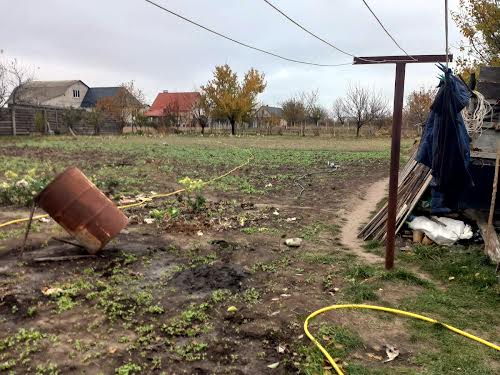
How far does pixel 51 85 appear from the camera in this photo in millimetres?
67750

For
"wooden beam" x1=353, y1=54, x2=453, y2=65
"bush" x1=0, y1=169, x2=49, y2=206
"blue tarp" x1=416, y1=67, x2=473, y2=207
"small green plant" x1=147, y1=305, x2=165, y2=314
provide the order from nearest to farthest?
"small green plant" x1=147, y1=305, x2=165, y2=314 → "wooden beam" x1=353, y1=54, x2=453, y2=65 → "blue tarp" x1=416, y1=67, x2=473, y2=207 → "bush" x1=0, y1=169, x2=49, y2=206

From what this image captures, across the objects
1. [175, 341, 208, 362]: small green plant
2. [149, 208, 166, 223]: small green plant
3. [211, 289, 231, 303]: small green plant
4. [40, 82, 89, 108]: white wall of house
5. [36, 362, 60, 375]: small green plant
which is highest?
[40, 82, 89, 108]: white wall of house

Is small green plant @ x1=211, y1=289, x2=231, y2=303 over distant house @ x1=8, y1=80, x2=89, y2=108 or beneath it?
beneath

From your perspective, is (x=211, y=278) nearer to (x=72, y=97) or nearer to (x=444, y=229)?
(x=444, y=229)

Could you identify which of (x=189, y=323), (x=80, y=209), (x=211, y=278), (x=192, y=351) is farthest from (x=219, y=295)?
(x=80, y=209)

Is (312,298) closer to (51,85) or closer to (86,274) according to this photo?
(86,274)

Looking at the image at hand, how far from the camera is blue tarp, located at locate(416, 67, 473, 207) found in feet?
20.4

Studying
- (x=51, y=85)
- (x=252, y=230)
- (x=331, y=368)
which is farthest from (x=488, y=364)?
(x=51, y=85)

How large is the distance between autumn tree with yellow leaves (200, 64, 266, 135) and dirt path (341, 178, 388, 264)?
118 feet

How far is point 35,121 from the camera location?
108 ft

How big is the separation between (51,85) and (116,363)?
238ft

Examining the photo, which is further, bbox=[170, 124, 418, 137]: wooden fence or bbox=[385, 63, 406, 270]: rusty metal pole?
bbox=[170, 124, 418, 137]: wooden fence

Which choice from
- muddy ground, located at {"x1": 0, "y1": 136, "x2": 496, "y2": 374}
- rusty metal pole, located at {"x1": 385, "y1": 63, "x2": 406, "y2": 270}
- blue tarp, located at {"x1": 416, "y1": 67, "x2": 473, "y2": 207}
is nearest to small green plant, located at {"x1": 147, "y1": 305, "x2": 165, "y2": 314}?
muddy ground, located at {"x1": 0, "y1": 136, "x2": 496, "y2": 374}

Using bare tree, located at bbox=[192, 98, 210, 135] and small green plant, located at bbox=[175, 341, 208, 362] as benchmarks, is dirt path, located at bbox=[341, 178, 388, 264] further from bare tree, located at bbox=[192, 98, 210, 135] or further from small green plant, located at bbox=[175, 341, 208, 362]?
bare tree, located at bbox=[192, 98, 210, 135]
